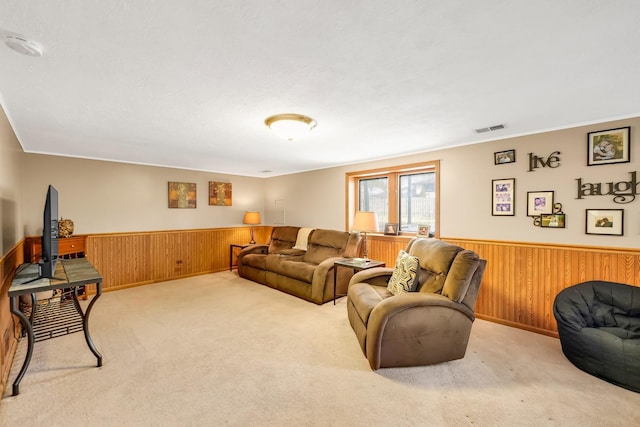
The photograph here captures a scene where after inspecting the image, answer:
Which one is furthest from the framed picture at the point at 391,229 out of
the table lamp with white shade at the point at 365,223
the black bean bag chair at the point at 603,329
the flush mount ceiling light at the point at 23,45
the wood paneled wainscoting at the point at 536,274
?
the flush mount ceiling light at the point at 23,45

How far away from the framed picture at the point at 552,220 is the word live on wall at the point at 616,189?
259mm

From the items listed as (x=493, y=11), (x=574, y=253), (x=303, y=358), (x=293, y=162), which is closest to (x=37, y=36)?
(x=493, y=11)

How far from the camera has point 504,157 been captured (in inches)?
133

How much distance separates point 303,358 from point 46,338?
8.48 ft

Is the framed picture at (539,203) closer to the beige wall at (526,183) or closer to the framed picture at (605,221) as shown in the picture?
the beige wall at (526,183)

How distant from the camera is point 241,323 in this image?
3.30 m

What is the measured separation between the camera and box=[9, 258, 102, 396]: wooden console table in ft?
6.67

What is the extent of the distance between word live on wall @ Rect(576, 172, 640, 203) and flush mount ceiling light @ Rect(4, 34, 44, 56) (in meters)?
4.47

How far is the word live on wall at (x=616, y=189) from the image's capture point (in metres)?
2.64

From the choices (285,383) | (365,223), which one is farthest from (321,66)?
(365,223)

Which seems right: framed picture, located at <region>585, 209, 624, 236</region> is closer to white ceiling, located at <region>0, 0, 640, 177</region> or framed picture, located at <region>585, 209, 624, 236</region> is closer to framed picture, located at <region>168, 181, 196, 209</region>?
white ceiling, located at <region>0, 0, 640, 177</region>

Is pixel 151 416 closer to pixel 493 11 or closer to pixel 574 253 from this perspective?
pixel 493 11

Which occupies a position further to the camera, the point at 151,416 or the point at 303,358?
the point at 303,358

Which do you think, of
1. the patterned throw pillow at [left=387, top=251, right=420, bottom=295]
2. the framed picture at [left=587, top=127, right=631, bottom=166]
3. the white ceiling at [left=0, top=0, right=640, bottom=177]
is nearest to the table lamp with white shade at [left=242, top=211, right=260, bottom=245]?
the white ceiling at [left=0, top=0, right=640, bottom=177]
